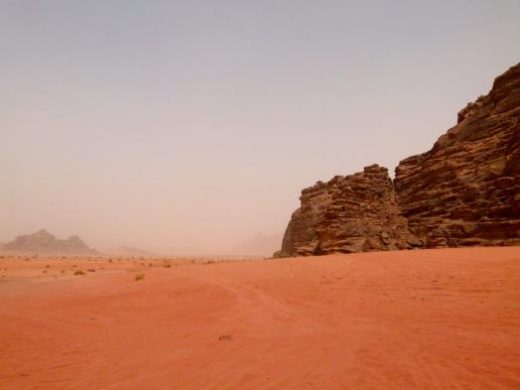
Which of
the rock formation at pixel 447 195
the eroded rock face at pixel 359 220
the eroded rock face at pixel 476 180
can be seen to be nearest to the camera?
the eroded rock face at pixel 476 180

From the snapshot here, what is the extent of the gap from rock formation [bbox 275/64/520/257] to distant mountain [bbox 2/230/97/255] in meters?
119

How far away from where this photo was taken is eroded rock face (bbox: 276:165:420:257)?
24531mm

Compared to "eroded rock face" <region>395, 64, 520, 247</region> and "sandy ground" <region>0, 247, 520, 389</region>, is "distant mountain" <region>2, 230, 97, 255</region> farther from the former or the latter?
"sandy ground" <region>0, 247, 520, 389</region>

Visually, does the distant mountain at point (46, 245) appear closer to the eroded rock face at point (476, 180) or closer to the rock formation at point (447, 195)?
the rock formation at point (447, 195)

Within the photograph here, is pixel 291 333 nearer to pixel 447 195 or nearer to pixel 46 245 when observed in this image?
pixel 447 195

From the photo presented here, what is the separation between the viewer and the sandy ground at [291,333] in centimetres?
498

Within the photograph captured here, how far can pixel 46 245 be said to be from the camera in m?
124

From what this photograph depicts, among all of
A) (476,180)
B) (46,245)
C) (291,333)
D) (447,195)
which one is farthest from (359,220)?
(46,245)

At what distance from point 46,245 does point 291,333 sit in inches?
5543

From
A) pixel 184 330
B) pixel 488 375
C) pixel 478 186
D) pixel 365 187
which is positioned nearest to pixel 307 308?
pixel 184 330

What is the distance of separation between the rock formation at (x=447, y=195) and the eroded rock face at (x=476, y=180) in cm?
5

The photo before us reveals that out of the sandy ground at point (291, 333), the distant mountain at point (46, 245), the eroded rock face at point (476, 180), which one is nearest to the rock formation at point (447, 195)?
the eroded rock face at point (476, 180)

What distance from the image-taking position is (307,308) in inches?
368

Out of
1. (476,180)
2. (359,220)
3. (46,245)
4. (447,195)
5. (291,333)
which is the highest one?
(46,245)
